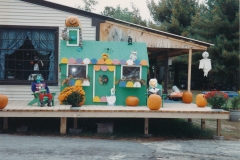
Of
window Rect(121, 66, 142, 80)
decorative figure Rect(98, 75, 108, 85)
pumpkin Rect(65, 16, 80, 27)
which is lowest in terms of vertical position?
decorative figure Rect(98, 75, 108, 85)

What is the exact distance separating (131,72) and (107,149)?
342cm

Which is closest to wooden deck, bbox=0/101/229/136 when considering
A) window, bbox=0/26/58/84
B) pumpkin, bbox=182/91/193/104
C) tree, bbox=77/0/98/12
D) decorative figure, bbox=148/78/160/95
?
decorative figure, bbox=148/78/160/95

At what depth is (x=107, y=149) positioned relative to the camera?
698 cm

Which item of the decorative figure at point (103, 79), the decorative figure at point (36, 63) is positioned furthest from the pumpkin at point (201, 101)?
the decorative figure at point (36, 63)

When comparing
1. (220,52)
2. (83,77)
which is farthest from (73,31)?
(220,52)

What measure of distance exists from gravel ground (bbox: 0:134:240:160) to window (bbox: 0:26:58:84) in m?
3.24

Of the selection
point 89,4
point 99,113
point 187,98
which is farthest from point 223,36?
point 89,4

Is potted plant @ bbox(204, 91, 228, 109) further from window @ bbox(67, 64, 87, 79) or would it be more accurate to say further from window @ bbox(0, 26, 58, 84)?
window @ bbox(0, 26, 58, 84)

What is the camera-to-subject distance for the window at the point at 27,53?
11062mm

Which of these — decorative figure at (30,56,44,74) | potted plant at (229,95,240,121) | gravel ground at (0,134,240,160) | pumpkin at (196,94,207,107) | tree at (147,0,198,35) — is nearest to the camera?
gravel ground at (0,134,240,160)

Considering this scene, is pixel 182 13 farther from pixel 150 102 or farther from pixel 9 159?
pixel 9 159

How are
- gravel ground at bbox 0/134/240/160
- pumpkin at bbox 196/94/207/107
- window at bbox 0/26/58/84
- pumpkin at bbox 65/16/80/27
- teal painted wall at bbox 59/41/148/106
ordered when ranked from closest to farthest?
gravel ground at bbox 0/134/240/160, pumpkin at bbox 196/94/207/107, teal painted wall at bbox 59/41/148/106, pumpkin at bbox 65/16/80/27, window at bbox 0/26/58/84

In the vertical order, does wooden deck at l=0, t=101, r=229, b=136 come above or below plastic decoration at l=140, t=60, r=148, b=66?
below

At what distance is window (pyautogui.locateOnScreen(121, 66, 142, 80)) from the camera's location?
9.92m
